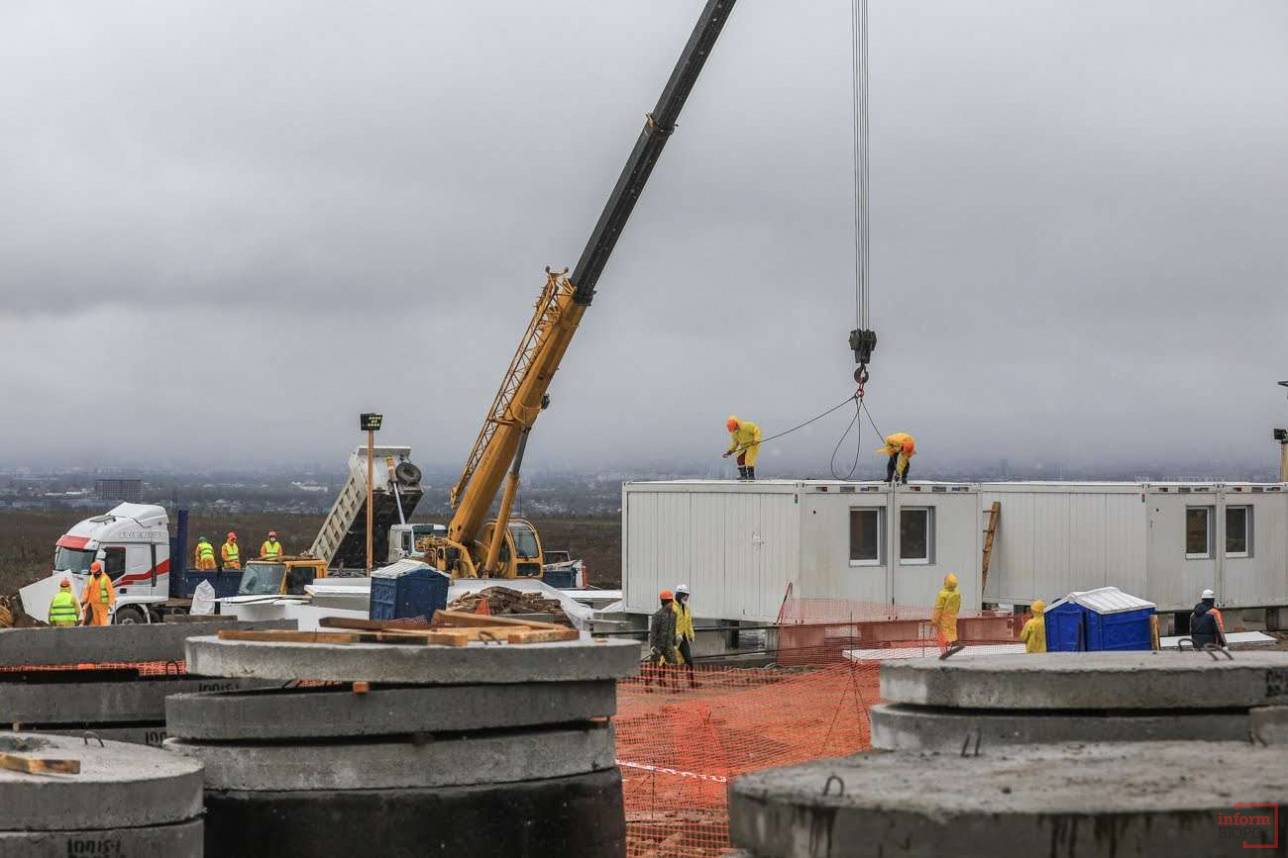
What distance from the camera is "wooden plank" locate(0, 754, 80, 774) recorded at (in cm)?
822

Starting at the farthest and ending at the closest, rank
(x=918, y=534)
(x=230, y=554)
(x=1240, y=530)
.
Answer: (x=230, y=554) → (x=1240, y=530) → (x=918, y=534)

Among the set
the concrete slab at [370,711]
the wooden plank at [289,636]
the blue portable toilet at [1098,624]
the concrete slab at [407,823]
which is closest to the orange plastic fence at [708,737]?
the concrete slab at [407,823]

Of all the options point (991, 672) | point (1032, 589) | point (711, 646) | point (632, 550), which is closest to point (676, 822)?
point (991, 672)

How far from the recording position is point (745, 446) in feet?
86.8

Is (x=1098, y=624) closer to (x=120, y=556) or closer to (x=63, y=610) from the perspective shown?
(x=63, y=610)

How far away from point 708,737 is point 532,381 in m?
16.6

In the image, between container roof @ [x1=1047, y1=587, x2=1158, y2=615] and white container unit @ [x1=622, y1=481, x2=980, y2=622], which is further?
white container unit @ [x1=622, y1=481, x2=980, y2=622]

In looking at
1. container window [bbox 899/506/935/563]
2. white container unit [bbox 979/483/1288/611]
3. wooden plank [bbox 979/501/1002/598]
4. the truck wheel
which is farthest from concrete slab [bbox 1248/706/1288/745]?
the truck wheel

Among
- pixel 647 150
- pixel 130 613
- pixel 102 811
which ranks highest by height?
pixel 647 150

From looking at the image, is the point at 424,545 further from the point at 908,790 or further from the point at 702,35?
the point at 908,790

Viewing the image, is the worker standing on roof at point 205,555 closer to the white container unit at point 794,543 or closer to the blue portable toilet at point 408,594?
the blue portable toilet at point 408,594

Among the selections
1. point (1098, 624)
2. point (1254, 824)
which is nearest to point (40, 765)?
point (1254, 824)

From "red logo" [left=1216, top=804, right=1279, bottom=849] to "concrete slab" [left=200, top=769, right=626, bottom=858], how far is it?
4.38 m

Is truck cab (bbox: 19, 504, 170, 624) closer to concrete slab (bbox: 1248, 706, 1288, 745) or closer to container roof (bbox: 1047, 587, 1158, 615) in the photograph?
container roof (bbox: 1047, 587, 1158, 615)
